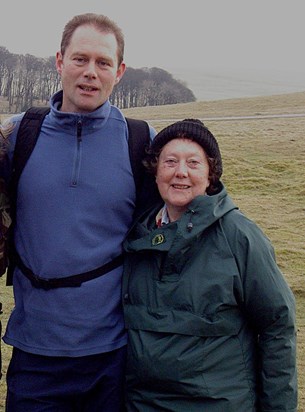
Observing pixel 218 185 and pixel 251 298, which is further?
pixel 218 185

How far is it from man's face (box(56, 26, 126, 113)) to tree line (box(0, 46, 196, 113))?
Result: 73.4 metres

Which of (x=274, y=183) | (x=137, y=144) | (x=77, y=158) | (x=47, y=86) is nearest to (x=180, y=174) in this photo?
(x=137, y=144)

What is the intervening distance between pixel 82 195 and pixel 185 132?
62 cm

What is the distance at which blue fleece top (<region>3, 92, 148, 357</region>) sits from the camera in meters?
3.19

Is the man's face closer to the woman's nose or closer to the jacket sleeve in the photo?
the woman's nose

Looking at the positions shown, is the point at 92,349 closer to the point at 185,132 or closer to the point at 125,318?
the point at 125,318

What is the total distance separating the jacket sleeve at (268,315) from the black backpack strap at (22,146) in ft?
3.67

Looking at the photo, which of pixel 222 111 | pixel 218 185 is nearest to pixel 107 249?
pixel 218 185

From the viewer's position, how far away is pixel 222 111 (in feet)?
150

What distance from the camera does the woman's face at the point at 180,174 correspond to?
3221 mm

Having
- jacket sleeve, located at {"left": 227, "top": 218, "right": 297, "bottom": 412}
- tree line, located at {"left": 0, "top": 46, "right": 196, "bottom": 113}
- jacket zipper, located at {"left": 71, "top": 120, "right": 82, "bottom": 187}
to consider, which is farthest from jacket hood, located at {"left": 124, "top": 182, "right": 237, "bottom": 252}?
tree line, located at {"left": 0, "top": 46, "right": 196, "bottom": 113}

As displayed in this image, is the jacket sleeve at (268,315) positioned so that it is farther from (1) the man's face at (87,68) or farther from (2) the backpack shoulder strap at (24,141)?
(2) the backpack shoulder strap at (24,141)

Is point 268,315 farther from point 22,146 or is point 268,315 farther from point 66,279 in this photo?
point 22,146

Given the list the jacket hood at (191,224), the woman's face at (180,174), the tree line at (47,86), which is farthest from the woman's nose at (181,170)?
the tree line at (47,86)
